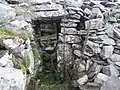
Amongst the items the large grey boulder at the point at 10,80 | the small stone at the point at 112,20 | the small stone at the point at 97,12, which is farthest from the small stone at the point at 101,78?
the large grey boulder at the point at 10,80

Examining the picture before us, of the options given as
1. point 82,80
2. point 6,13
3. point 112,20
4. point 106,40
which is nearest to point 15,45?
point 6,13

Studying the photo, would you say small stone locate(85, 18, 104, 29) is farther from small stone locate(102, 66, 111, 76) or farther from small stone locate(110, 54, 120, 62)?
small stone locate(102, 66, 111, 76)

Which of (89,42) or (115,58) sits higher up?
(89,42)

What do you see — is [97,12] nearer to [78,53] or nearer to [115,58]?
[78,53]

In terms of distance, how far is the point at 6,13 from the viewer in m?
5.79

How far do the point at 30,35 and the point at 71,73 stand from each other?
1240 millimetres

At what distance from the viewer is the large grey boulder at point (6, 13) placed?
18.8 ft

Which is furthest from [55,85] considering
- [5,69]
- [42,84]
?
[5,69]

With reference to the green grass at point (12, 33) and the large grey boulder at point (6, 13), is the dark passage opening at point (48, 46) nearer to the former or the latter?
the large grey boulder at point (6, 13)

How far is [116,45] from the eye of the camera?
6.38 metres

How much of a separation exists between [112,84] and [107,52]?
1.07m

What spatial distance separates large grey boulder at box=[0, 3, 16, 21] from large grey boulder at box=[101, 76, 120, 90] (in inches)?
90.0

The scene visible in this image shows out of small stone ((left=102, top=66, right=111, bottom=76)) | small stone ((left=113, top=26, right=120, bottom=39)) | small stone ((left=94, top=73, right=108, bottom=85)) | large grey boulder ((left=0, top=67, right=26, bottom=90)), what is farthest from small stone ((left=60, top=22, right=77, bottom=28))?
large grey boulder ((left=0, top=67, right=26, bottom=90))

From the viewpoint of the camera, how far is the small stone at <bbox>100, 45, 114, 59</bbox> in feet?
20.4
